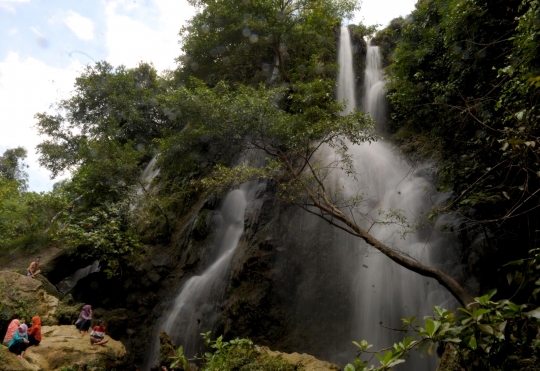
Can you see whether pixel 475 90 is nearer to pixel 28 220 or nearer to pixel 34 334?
pixel 34 334

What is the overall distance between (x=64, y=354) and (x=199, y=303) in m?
3.96

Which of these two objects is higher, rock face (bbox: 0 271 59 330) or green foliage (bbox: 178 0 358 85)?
green foliage (bbox: 178 0 358 85)

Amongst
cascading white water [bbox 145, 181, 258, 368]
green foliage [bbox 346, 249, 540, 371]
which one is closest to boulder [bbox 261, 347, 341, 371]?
green foliage [bbox 346, 249, 540, 371]

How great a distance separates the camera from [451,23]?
28.9ft

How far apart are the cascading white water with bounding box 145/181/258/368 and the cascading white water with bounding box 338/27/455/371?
4.25 m

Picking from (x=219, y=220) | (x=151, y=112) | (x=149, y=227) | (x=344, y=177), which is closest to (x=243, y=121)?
(x=344, y=177)

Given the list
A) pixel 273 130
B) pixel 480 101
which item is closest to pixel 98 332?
pixel 273 130

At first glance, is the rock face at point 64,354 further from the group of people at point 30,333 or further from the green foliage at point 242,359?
the green foliage at point 242,359

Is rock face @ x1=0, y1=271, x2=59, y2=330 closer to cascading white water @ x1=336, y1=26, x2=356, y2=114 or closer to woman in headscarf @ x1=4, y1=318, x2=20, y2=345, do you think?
woman in headscarf @ x1=4, y1=318, x2=20, y2=345

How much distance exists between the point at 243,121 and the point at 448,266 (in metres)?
6.40

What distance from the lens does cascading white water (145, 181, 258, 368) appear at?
1114 cm

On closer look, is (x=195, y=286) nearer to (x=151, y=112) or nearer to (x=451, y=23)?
(x=451, y=23)

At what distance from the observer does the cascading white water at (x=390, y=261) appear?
9.19 metres

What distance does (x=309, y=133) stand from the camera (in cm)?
945
